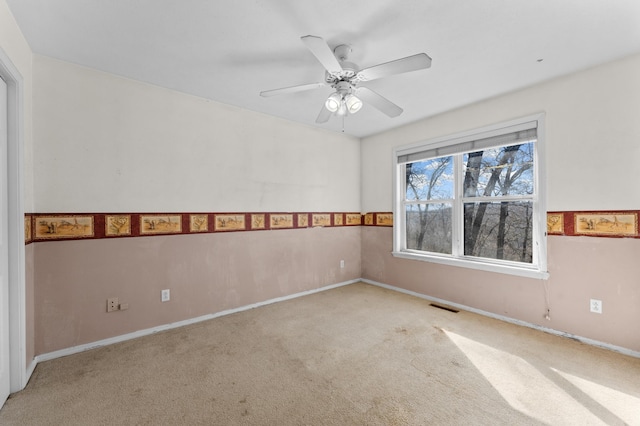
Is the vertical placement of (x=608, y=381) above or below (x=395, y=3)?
below

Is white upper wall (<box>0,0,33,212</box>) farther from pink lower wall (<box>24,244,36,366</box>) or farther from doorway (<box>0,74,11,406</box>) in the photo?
pink lower wall (<box>24,244,36,366</box>)

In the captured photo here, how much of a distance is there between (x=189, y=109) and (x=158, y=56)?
28.3 inches

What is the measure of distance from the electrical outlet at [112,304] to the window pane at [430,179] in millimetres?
3743

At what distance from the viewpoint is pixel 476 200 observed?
3.33 m

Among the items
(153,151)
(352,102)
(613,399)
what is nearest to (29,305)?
(153,151)

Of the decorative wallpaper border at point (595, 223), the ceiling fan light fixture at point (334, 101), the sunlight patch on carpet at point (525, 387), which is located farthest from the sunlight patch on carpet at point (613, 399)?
the ceiling fan light fixture at point (334, 101)

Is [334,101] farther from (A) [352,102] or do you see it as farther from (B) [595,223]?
(B) [595,223]

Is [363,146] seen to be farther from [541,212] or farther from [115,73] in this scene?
[115,73]

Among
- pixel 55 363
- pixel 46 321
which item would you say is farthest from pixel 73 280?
pixel 55 363

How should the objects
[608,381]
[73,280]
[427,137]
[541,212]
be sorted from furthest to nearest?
[427,137], [541,212], [73,280], [608,381]

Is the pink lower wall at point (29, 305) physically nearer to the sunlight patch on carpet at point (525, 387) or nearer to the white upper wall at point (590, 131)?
the sunlight patch on carpet at point (525, 387)

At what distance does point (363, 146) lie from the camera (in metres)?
4.62

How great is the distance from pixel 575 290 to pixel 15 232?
4510 millimetres

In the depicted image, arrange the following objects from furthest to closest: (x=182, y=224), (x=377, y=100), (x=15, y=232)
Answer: (x=182, y=224) → (x=377, y=100) → (x=15, y=232)
